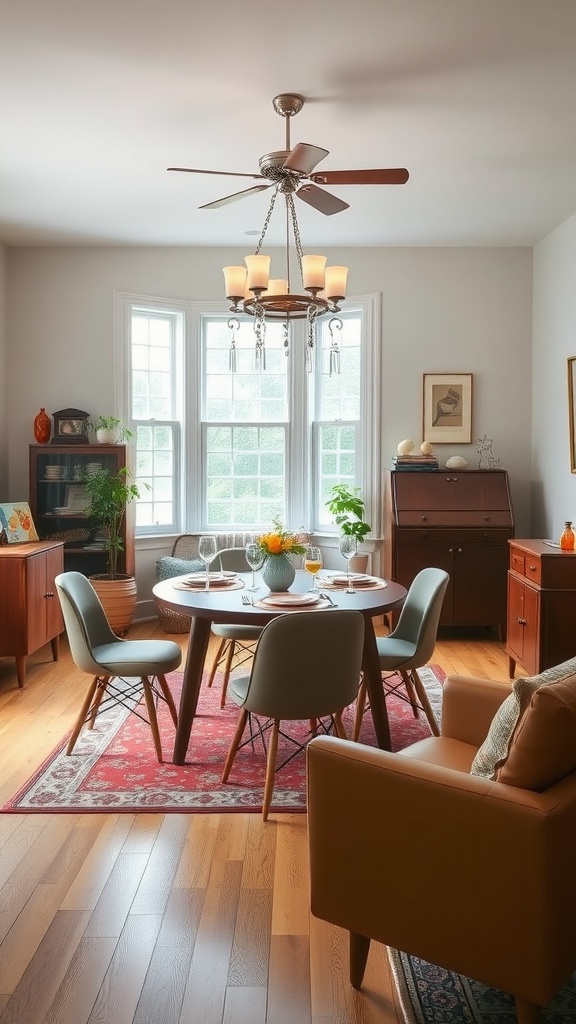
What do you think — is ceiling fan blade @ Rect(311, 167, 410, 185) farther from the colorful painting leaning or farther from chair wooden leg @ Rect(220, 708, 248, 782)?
the colorful painting leaning

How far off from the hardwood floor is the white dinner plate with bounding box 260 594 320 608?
2.69ft

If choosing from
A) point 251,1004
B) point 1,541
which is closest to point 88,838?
point 251,1004

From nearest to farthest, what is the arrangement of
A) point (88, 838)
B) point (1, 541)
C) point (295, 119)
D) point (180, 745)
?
1. point (88, 838)
2. point (180, 745)
3. point (295, 119)
4. point (1, 541)

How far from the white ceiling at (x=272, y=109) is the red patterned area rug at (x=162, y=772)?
9.73 feet

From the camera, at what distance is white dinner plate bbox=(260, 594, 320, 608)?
3.43 meters

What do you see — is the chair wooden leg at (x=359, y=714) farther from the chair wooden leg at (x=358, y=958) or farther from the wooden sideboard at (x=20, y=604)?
the wooden sideboard at (x=20, y=604)

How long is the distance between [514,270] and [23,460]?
4144mm

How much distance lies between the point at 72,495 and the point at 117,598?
899mm

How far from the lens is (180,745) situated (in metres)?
3.66

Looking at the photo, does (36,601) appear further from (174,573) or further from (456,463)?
(456,463)

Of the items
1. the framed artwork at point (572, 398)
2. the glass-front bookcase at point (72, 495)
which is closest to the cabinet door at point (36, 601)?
the glass-front bookcase at point (72, 495)

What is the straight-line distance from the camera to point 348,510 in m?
6.45

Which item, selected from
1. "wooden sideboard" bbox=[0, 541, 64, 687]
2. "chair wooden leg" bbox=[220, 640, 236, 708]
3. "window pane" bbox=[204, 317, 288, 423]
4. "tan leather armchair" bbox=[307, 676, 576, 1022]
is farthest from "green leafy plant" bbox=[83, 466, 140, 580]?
"tan leather armchair" bbox=[307, 676, 576, 1022]

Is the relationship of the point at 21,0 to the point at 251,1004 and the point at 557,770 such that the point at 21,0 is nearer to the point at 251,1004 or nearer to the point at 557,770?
the point at 557,770
